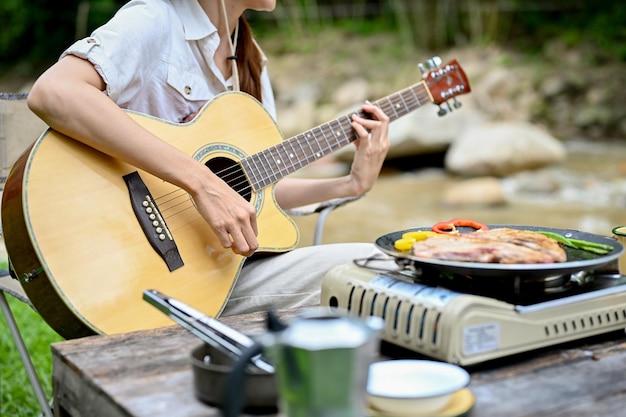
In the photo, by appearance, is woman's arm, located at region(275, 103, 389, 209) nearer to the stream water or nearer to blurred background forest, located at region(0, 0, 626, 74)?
the stream water

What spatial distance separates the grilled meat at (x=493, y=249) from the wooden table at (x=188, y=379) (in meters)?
0.17

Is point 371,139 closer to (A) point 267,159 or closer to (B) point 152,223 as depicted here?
(A) point 267,159

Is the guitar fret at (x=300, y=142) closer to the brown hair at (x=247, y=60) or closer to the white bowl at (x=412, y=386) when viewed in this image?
the brown hair at (x=247, y=60)

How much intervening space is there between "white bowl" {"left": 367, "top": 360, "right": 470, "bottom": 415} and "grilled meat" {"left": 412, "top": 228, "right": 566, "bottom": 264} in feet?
0.73

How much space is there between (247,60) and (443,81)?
627 millimetres

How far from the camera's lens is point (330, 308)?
1.46 metres

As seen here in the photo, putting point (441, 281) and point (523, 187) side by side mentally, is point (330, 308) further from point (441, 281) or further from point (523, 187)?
point (523, 187)

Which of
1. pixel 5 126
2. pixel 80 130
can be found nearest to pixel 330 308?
pixel 80 130

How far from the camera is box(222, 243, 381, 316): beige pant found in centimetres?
198

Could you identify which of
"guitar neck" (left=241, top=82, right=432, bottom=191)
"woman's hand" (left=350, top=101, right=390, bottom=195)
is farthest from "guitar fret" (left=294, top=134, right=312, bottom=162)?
"woman's hand" (left=350, top=101, right=390, bottom=195)

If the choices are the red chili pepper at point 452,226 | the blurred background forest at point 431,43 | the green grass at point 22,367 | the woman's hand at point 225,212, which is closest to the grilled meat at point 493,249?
the red chili pepper at point 452,226

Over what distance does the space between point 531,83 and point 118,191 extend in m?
8.54

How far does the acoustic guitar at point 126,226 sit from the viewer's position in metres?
1.62

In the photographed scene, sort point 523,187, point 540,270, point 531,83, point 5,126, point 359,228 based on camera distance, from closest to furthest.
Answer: point 540,270, point 5,126, point 359,228, point 523,187, point 531,83
